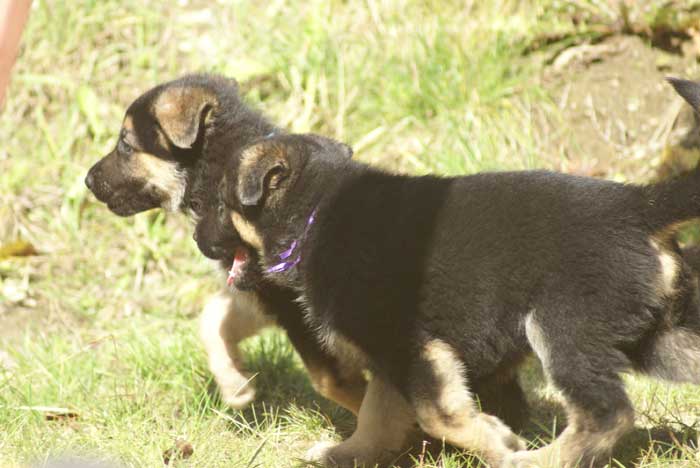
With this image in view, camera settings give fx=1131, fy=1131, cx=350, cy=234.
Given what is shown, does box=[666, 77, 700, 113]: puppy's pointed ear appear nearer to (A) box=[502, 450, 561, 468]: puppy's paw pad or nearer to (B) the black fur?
(B) the black fur

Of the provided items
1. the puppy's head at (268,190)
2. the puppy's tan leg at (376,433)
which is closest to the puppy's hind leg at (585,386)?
the puppy's tan leg at (376,433)

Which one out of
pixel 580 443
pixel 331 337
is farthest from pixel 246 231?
pixel 580 443

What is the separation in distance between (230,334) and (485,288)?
60.0 inches

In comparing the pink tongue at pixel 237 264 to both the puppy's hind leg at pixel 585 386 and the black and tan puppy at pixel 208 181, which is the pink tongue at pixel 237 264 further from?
the puppy's hind leg at pixel 585 386

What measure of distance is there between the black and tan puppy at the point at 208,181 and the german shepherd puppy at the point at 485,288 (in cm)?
30

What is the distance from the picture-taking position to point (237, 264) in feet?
15.7

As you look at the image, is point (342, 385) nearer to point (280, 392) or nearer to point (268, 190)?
point (280, 392)

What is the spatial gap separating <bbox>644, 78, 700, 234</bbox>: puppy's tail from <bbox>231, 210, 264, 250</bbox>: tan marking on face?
62.0 inches

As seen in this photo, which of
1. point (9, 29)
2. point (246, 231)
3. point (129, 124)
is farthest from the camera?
point (129, 124)

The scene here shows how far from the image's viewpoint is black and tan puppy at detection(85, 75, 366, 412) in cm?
479

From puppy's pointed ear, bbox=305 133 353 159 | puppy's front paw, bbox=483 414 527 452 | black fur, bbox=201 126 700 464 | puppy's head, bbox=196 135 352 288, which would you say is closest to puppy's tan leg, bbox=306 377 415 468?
black fur, bbox=201 126 700 464

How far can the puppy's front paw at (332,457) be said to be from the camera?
4527 millimetres

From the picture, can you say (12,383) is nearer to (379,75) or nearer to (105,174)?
(105,174)

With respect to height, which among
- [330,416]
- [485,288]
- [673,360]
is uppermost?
[485,288]
